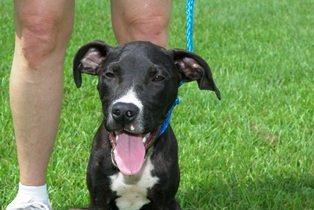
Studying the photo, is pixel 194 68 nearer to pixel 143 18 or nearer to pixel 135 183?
pixel 143 18

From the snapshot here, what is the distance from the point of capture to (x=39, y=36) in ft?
13.1

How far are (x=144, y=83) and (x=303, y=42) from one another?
7599 millimetres

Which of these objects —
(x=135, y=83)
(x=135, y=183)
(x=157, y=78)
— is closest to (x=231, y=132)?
(x=135, y=183)

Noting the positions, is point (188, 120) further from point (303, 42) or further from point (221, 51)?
point (303, 42)

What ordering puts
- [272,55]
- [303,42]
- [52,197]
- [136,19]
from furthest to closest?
[303,42], [272,55], [52,197], [136,19]

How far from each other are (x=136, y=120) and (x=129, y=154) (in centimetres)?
25

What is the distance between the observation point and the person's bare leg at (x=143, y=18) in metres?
4.18

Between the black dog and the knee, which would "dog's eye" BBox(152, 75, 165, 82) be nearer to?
the black dog

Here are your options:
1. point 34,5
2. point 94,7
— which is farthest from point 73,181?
point 94,7

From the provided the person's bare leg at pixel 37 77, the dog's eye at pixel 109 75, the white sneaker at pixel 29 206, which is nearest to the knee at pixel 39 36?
the person's bare leg at pixel 37 77

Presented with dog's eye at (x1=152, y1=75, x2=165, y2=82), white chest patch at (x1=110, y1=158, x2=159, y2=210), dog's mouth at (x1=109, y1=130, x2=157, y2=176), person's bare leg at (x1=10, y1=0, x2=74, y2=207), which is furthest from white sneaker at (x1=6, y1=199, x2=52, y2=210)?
dog's eye at (x1=152, y1=75, x2=165, y2=82)

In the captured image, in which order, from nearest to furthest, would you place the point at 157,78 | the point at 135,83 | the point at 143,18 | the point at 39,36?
the point at 135,83 → the point at 157,78 → the point at 39,36 → the point at 143,18

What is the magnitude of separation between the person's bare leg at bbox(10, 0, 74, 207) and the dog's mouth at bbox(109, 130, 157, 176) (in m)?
0.66

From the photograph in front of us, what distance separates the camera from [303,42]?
1084cm
